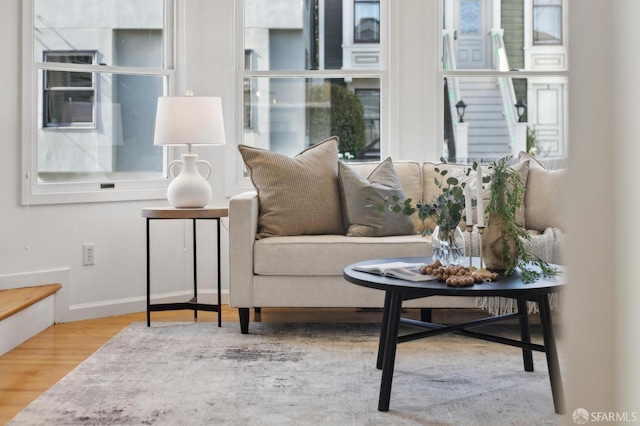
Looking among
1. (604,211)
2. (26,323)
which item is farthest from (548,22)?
(604,211)

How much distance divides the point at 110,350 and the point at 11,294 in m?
0.77

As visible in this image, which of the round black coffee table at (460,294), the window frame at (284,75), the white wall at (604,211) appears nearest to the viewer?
the white wall at (604,211)

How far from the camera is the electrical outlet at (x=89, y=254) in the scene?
4.07 metres

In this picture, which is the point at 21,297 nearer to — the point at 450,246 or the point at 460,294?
the point at 450,246

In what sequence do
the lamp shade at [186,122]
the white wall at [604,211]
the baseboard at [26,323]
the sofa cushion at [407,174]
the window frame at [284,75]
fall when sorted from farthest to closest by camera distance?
1. the window frame at [284,75]
2. the sofa cushion at [407,174]
3. the lamp shade at [186,122]
4. the baseboard at [26,323]
5. the white wall at [604,211]

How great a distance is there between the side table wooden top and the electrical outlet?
489 millimetres

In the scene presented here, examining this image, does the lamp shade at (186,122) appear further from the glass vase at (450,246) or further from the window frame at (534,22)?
the window frame at (534,22)

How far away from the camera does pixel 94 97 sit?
13.7 feet

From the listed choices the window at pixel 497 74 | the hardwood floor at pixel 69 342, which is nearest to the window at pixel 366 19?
the window at pixel 497 74

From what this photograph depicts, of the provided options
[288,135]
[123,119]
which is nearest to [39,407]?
[123,119]

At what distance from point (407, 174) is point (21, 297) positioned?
2.23 metres

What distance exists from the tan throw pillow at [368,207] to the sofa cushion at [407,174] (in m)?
0.22

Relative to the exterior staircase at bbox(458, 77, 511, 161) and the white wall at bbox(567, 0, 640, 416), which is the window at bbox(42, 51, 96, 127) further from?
the white wall at bbox(567, 0, 640, 416)

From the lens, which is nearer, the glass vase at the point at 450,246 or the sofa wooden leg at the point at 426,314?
the glass vase at the point at 450,246
